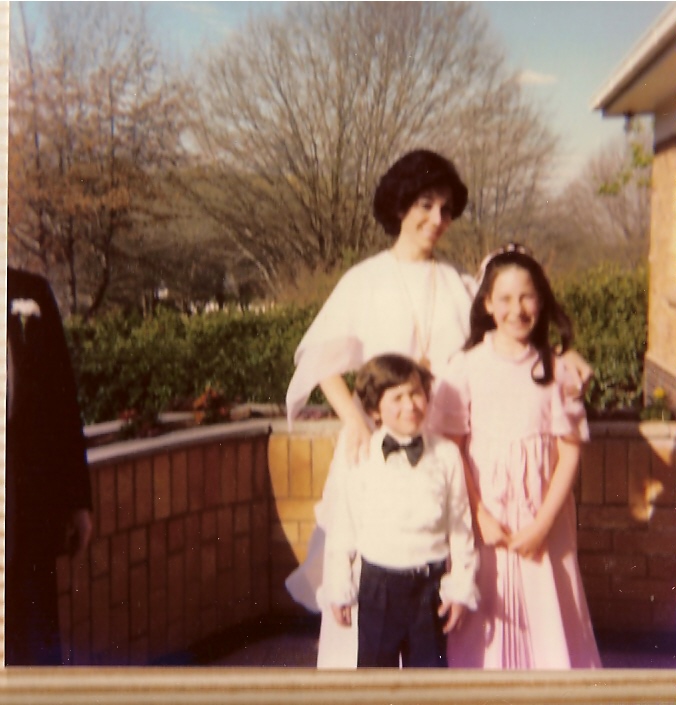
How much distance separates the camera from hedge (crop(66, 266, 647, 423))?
3.52m

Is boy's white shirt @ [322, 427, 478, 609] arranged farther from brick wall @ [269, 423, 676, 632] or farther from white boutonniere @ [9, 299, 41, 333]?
white boutonniere @ [9, 299, 41, 333]

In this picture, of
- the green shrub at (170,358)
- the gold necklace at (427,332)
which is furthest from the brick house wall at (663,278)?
the green shrub at (170,358)

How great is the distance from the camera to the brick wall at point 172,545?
3.62 metres

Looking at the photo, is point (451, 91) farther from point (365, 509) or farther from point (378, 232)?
point (365, 509)

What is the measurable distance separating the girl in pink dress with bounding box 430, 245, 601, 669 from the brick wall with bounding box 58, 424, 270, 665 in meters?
0.91

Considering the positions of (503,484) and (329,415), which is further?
(329,415)

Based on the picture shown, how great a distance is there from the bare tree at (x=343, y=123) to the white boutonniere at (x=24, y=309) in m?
0.84

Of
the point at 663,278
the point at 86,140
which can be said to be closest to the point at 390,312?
the point at 663,278

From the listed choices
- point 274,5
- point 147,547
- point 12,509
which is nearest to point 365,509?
point 147,547

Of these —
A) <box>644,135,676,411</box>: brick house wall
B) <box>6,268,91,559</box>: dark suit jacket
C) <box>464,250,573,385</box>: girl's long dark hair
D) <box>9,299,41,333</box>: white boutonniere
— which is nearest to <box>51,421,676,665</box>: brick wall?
<box>6,268,91,559</box>: dark suit jacket

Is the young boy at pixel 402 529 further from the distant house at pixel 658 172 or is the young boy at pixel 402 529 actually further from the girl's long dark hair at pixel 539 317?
the distant house at pixel 658 172

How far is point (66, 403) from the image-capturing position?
3557 millimetres

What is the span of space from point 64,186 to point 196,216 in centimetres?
59

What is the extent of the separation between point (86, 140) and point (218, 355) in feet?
3.58
